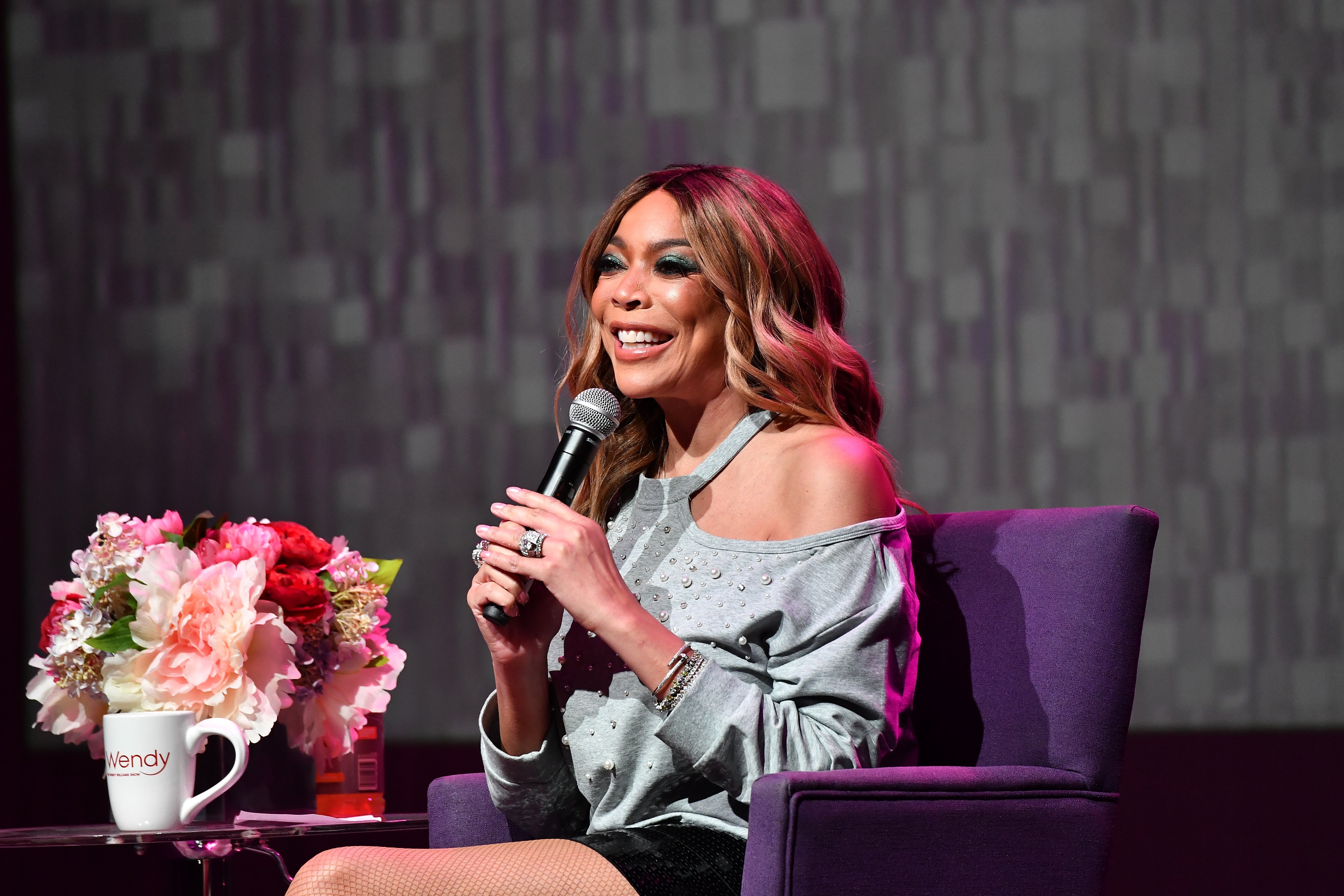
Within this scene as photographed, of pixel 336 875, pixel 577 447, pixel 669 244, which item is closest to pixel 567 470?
pixel 577 447

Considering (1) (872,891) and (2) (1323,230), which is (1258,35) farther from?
(1) (872,891)

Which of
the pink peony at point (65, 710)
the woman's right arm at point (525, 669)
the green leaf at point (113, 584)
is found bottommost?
the pink peony at point (65, 710)

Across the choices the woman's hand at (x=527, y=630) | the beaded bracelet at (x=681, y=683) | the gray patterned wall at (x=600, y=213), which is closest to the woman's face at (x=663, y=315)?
the woman's hand at (x=527, y=630)

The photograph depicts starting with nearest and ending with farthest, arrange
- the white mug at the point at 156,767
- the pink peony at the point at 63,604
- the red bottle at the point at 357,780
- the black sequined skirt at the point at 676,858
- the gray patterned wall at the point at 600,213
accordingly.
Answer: the black sequined skirt at the point at 676,858, the white mug at the point at 156,767, the pink peony at the point at 63,604, the red bottle at the point at 357,780, the gray patterned wall at the point at 600,213

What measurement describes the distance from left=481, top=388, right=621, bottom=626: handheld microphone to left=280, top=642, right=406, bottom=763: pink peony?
348mm

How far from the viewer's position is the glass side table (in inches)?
61.2

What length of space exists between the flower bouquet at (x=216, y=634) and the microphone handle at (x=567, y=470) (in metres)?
0.35

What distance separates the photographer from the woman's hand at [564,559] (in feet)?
4.58

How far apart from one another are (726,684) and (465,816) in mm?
524

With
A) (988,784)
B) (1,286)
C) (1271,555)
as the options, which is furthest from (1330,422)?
(1,286)

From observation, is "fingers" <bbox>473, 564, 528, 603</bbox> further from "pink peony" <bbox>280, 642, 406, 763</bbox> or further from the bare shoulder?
"pink peony" <bbox>280, 642, 406, 763</bbox>

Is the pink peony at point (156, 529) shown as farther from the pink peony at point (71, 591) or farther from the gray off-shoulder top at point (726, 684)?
the gray off-shoulder top at point (726, 684)

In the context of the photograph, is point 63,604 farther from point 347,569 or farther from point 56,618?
point 347,569

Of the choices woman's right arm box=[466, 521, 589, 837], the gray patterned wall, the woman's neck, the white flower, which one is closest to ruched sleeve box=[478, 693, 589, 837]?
woman's right arm box=[466, 521, 589, 837]
